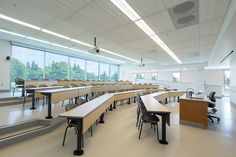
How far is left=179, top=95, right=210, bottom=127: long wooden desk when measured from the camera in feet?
12.7

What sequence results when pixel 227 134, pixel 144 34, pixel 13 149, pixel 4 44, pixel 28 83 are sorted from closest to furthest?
1. pixel 13 149
2. pixel 227 134
3. pixel 144 34
4. pixel 28 83
5. pixel 4 44

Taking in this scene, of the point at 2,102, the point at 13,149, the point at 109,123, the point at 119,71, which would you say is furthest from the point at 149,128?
the point at 119,71

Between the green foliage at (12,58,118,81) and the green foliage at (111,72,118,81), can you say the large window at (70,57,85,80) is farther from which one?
the green foliage at (111,72,118,81)

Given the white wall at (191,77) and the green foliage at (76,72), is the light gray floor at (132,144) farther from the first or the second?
the white wall at (191,77)

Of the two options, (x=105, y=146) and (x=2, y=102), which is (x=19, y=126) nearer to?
(x=105, y=146)

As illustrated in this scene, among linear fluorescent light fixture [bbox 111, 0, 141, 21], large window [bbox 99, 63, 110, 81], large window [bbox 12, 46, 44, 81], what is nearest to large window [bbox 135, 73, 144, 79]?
large window [bbox 99, 63, 110, 81]

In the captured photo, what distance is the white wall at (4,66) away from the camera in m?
7.07

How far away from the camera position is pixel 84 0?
315 centimetres

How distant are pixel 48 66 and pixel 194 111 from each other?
9.21 m

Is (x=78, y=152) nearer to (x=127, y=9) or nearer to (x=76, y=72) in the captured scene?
(x=127, y=9)

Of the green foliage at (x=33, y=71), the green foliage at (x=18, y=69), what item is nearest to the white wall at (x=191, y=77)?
the green foliage at (x=33, y=71)

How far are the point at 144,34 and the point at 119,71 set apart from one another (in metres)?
11.3

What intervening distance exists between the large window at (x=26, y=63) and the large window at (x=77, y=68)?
7.87 ft

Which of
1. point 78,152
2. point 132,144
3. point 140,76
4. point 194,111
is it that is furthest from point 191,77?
point 78,152
